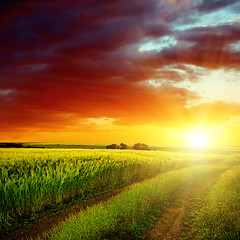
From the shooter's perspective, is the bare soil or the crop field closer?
the crop field

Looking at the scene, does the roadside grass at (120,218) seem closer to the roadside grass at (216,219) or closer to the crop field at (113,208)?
the crop field at (113,208)

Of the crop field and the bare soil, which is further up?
the crop field

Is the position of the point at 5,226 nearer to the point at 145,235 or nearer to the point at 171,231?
the point at 145,235

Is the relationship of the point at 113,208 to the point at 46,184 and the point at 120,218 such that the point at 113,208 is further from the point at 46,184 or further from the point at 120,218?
the point at 46,184

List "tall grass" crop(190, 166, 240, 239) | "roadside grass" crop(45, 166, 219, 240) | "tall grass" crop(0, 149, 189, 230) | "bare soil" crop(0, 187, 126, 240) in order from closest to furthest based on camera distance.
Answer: "roadside grass" crop(45, 166, 219, 240) < "tall grass" crop(190, 166, 240, 239) < "bare soil" crop(0, 187, 126, 240) < "tall grass" crop(0, 149, 189, 230)

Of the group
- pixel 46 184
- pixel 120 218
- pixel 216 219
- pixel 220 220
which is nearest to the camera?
pixel 120 218

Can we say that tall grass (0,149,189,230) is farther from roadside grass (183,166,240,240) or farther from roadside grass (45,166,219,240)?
roadside grass (183,166,240,240)

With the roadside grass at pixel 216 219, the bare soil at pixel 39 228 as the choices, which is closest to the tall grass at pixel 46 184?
the bare soil at pixel 39 228

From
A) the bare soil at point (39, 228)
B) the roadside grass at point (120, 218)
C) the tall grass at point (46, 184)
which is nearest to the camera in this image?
the roadside grass at point (120, 218)

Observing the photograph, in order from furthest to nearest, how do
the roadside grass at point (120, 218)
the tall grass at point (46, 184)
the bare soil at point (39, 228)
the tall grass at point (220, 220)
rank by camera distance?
the tall grass at point (46, 184) < the bare soil at point (39, 228) < the tall grass at point (220, 220) < the roadside grass at point (120, 218)

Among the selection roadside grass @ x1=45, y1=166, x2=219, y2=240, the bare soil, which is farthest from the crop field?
the bare soil

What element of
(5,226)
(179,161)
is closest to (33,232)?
(5,226)

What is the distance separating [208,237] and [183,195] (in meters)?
5.09

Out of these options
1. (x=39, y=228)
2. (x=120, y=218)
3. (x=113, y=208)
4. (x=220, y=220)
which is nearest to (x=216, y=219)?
(x=220, y=220)
